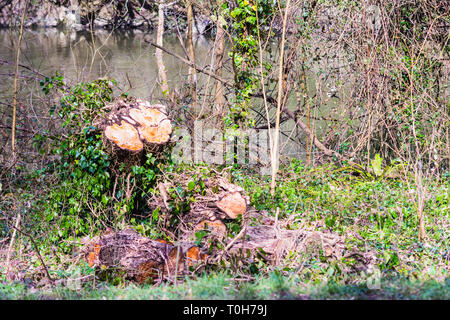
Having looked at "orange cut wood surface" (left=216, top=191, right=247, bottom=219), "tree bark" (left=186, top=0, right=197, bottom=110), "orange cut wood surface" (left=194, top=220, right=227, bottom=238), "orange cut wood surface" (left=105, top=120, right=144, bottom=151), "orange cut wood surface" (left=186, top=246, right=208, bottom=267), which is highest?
"tree bark" (left=186, top=0, right=197, bottom=110)

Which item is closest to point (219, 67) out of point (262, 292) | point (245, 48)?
point (245, 48)

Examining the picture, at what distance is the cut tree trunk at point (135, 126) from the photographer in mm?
5922

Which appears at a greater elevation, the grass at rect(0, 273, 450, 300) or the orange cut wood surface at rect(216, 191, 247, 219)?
the orange cut wood surface at rect(216, 191, 247, 219)

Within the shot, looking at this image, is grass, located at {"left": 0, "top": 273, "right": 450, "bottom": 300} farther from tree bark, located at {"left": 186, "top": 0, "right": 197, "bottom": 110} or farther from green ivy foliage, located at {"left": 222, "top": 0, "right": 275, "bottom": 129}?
tree bark, located at {"left": 186, "top": 0, "right": 197, "bottom": 110}

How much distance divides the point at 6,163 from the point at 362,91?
622 cm

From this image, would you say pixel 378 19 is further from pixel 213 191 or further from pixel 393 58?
pixel 213 191

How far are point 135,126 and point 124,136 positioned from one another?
187 millimetres

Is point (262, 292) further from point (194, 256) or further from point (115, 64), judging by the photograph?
point (115, 64)

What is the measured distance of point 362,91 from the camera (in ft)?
29.6

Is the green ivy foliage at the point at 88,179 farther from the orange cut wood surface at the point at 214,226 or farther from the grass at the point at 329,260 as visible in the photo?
the orange cut wood surface at the point at 214,226

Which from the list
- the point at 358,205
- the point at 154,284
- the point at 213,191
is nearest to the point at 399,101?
the point at 358,205

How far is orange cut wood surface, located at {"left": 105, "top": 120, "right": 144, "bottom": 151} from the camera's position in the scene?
5.89 m

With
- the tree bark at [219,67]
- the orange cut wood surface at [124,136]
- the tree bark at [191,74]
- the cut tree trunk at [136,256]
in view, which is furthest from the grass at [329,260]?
the tree bark at [191,74]

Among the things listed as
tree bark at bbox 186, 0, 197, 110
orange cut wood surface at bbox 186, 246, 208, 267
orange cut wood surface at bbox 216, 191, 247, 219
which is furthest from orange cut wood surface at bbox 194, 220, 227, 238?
tree bark at bbox 186, 0, 197, 110
